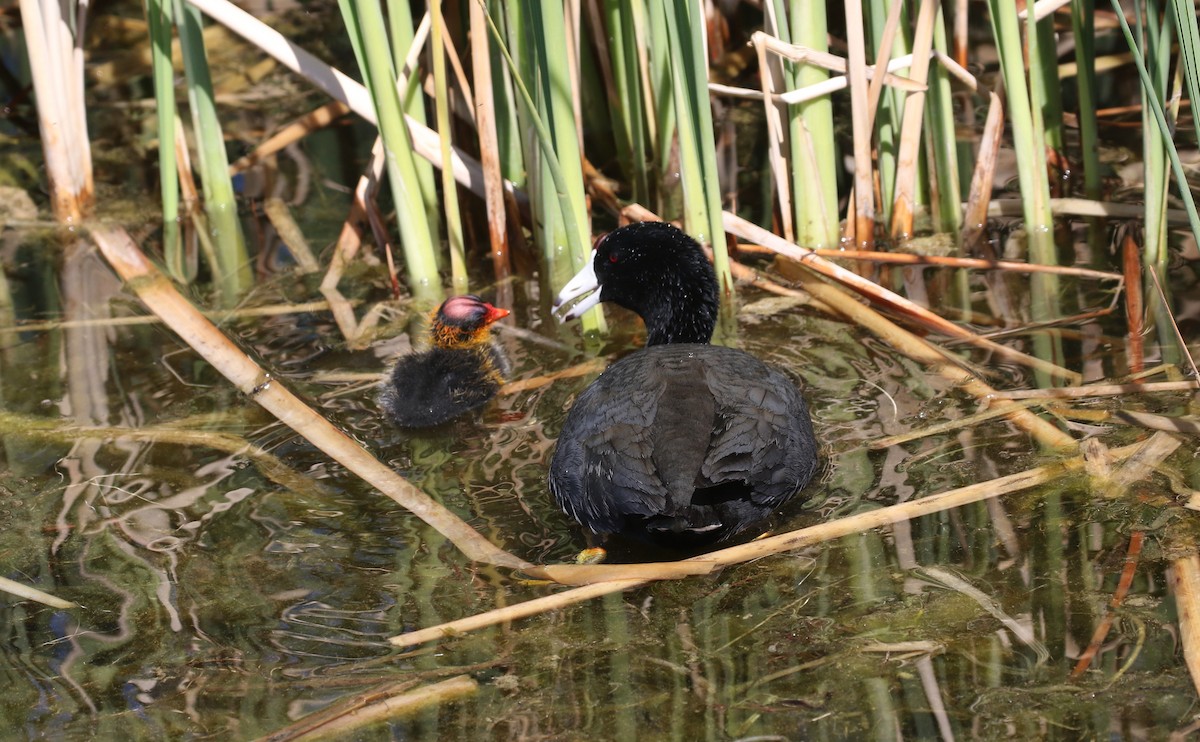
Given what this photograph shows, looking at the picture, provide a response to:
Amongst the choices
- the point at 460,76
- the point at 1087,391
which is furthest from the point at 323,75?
the point at 1087,391

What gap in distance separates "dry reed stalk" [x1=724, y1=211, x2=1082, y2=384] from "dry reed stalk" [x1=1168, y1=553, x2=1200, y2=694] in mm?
1074

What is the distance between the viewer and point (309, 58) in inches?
187

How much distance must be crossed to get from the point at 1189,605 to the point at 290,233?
387 cm

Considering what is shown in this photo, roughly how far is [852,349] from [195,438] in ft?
6.64

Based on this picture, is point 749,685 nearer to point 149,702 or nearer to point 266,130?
point 149,702

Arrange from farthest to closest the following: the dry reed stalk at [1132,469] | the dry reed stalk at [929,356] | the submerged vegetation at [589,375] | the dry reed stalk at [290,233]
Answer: the dry reed stalk at [290,233]
the dry reed stalk at [929,356]
the dry reed stalk at [1132,469]
the submerged vegetation at [589,375]

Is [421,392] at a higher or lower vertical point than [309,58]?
lower

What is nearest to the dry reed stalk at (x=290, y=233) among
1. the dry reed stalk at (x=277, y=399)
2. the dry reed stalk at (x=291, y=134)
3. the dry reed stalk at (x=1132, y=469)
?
the dry reed stalk at (x=291, y=134)

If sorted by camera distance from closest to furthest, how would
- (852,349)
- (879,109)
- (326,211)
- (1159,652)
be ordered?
1. (1159,652)
2. (852,349)
3. (879,109)
4. (326,211)

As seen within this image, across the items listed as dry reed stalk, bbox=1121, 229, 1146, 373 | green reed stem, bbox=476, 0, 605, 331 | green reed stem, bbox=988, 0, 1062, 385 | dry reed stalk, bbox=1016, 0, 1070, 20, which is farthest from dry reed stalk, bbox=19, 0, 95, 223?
dry reed stalk, bbox=1121, 229, 1146, 373

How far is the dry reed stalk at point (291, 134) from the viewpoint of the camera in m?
5.88

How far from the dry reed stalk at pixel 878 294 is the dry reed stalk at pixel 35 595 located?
8.45 feet

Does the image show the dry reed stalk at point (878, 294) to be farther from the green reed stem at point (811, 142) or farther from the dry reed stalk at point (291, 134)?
the dry reed stalk at point (291, 134)

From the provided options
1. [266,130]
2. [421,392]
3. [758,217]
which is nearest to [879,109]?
[758,217]
